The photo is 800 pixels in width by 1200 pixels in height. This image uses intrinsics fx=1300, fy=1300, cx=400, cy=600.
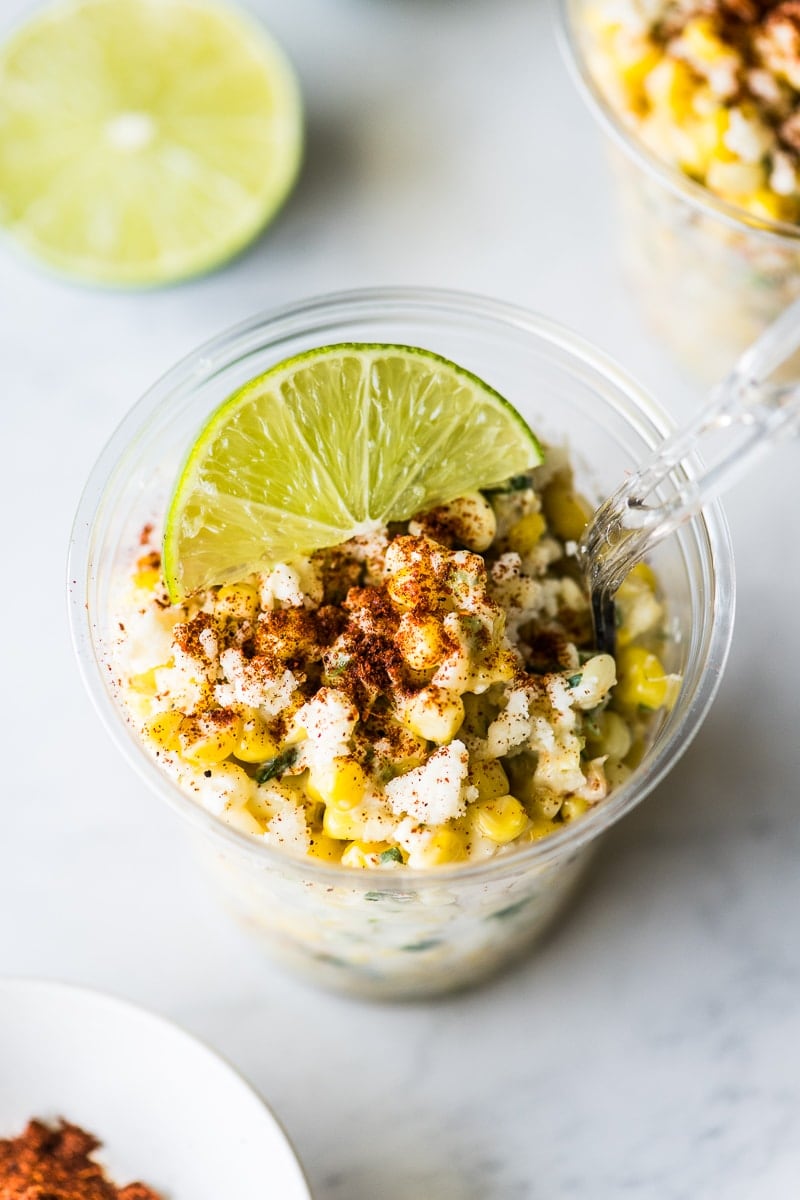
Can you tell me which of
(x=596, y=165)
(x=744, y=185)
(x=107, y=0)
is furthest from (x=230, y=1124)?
(x=107, y=0)

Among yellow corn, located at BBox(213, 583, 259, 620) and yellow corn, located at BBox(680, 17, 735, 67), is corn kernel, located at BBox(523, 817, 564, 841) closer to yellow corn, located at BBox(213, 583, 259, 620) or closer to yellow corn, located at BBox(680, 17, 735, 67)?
yellow corn, located at BBox(213, 583, 259, 620)

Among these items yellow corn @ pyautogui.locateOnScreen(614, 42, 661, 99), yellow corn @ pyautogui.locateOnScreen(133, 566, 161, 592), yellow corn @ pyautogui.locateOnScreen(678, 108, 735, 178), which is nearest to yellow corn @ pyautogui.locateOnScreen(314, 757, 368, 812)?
yellow corn @ pyautogui.locateOnScreen(133, 566, 161, 592)

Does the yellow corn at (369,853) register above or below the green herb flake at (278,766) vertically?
below

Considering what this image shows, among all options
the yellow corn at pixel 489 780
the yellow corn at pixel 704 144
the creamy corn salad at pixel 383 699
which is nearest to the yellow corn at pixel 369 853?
the creamy corn salad at pixel 383 699

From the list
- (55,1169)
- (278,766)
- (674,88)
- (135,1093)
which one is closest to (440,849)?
(278,766)

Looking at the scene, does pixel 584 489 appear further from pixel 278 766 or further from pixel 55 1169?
pixel 55 1169

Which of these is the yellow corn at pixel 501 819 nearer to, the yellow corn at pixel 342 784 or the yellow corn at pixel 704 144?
the yellow corn at pixel 342 784
